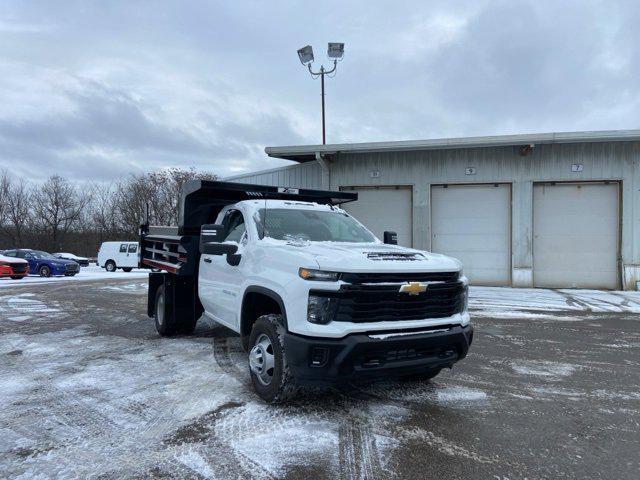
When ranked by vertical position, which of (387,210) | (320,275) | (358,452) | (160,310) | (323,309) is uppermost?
(387,210)

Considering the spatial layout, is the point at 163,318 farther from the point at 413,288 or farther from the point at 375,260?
the point at 413,288

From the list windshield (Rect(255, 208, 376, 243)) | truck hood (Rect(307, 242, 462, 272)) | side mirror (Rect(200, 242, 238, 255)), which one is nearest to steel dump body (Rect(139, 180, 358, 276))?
windshield (Rect(255, 208, 376, 243))

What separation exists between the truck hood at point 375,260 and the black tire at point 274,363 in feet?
2.63

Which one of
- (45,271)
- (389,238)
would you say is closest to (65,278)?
(45,271)

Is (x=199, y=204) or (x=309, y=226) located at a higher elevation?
(x=199, y=204)

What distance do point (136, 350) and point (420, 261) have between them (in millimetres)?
4550

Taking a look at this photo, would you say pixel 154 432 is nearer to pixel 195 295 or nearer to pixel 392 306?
pixel 392 306

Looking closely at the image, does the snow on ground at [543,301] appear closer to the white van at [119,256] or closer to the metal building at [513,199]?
the metal building at [513,199]

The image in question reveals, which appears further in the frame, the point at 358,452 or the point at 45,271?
the point at 45,271

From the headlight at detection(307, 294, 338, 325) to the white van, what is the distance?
1082 inches

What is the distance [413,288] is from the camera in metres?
4.05

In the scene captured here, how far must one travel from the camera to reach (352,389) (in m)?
4.96

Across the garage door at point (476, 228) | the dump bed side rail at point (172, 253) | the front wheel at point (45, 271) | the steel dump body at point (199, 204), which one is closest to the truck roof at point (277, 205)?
the steel dump body at point (199, 204)

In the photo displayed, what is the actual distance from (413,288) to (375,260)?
415mm
